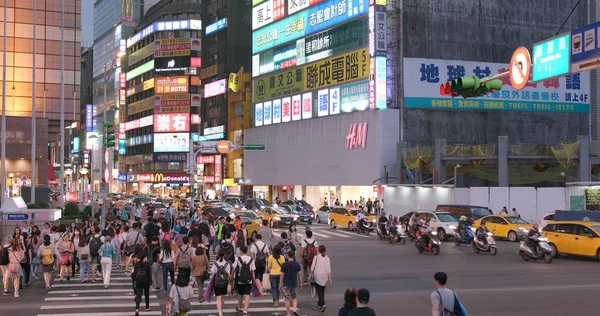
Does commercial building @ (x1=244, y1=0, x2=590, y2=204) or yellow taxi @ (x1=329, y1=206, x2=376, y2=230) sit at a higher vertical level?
commercial building @ (x1=244, y1=0, x2=590, y2=204)

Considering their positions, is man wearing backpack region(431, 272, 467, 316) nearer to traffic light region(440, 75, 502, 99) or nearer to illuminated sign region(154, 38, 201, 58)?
traffic light region(440, 75, 502, 99)

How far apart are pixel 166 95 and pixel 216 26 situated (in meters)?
24.9

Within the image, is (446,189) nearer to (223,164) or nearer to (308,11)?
(308,11)

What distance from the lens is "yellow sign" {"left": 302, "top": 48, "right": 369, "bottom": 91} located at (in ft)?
208

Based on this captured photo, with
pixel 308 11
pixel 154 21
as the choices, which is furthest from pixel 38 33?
pixel 154 21

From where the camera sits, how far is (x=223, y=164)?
106m

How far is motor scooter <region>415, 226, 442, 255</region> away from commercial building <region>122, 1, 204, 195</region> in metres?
96.9

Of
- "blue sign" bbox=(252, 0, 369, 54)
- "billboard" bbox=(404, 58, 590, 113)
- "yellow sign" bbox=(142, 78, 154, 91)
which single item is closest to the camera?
"billboard" bbox=(404, 58, 590, 113)

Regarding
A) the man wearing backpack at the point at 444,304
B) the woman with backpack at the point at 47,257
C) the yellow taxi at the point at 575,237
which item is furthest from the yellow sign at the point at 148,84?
the man wearing backpack at the point at 444,304

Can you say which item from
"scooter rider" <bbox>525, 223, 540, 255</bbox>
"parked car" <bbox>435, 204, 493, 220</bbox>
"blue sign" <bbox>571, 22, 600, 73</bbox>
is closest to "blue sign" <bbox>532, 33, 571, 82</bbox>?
"blue sign" <bbox>571, 22, 600, 73</bbox>

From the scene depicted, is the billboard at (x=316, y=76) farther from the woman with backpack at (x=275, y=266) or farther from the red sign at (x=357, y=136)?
the woman with backpack at (x=275, y=266)

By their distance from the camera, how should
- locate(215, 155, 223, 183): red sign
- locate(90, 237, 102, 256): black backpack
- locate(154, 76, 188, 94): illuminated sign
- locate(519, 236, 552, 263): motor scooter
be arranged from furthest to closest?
locate(154, 76, 188, 94): illuminated sign
locate(215, 155, 223, 183): red sign
locate(519, 236, 552, 263): motor scooter
locate(90, 237, 102, 256): black backpack

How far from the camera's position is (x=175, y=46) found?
133750 millimetres

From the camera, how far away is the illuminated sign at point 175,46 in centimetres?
13225
